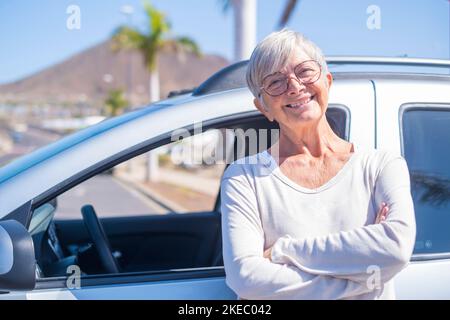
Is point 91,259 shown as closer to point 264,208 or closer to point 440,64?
point 264,208

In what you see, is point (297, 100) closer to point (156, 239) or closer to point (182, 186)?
point (156, 239)

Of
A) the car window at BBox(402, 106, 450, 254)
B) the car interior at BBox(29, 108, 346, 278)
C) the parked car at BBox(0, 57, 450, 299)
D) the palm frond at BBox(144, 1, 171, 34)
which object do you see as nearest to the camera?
the parked car at BBox(0, 57, 450, 299)

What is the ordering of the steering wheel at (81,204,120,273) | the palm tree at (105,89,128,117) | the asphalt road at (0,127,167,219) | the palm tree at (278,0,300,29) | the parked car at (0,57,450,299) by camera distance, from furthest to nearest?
the palm tree at (105,89,128,117) → the asphalt road at (0,127,167,219) → the palm tree at (278,0,300,29) → the steering wheel at (81,204,120,273) → the parked car at (0,57,450,299)

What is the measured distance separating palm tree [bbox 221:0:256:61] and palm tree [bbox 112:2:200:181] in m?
14.6

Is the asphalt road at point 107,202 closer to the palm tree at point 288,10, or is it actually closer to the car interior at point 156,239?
the palm tree at point 288,10

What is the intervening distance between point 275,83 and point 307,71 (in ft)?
0.36

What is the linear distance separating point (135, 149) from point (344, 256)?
846mm

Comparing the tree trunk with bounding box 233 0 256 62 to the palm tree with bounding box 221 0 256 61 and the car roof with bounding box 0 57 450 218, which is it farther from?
the car roof with bounding box 0 57 450 218

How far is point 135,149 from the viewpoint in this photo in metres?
2.20

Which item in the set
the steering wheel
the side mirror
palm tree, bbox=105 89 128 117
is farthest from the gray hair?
palm tree, bbox=105 89 128 117

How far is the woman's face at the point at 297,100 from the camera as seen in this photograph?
193 cm

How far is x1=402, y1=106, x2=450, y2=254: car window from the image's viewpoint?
235cm

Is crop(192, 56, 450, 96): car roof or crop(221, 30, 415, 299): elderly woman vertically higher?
crop(192, 56, 450, 96): car roof

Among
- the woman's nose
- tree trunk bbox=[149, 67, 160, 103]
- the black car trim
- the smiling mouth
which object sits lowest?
tree trunk bbox=[149, 67, 160, 103]
